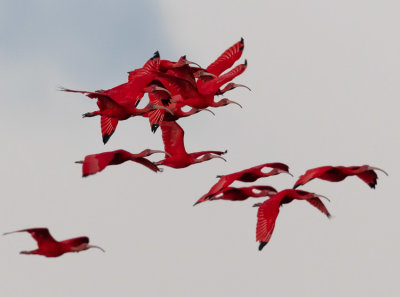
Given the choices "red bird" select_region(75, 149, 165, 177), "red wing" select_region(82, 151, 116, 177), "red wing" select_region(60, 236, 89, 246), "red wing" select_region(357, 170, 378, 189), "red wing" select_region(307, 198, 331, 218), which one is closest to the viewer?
"red wing" select_region(82, 151, 116, 177)

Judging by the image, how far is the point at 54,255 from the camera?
766 inches

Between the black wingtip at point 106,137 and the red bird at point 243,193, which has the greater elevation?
the black wingtip at point 106,137

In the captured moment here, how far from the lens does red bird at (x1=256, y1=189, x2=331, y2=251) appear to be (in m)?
20.2

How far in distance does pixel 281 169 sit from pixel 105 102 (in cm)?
444

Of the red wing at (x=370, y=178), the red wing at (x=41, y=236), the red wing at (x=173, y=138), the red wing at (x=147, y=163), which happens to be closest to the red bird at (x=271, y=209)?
the red wing at (x=370, y=178)

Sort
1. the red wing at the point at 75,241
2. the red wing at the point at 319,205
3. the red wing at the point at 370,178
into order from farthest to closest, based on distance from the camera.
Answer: the red wing at the point at 370,178, the red wing at the point at 319,205, the red wing at the point at 75,241

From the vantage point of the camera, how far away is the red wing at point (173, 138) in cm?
2383

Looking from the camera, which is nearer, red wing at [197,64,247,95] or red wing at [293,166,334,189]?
red wing at [293,166,334,189]

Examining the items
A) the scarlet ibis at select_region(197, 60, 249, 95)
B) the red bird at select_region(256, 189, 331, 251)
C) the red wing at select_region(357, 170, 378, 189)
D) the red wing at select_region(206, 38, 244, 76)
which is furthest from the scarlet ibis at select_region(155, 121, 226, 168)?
the red wing at select_region(357, 170, 378, 189)

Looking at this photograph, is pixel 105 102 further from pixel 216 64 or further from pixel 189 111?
pixel 216 64

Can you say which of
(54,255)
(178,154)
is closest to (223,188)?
(178,154)

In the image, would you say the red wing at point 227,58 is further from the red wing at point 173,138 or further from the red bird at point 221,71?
the red wing at point 173,138

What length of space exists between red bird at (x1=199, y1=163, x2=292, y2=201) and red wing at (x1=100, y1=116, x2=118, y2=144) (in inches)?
121

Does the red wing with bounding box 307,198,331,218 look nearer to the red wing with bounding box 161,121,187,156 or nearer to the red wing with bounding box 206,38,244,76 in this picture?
the red wing with bounding box 161,121,187,156
